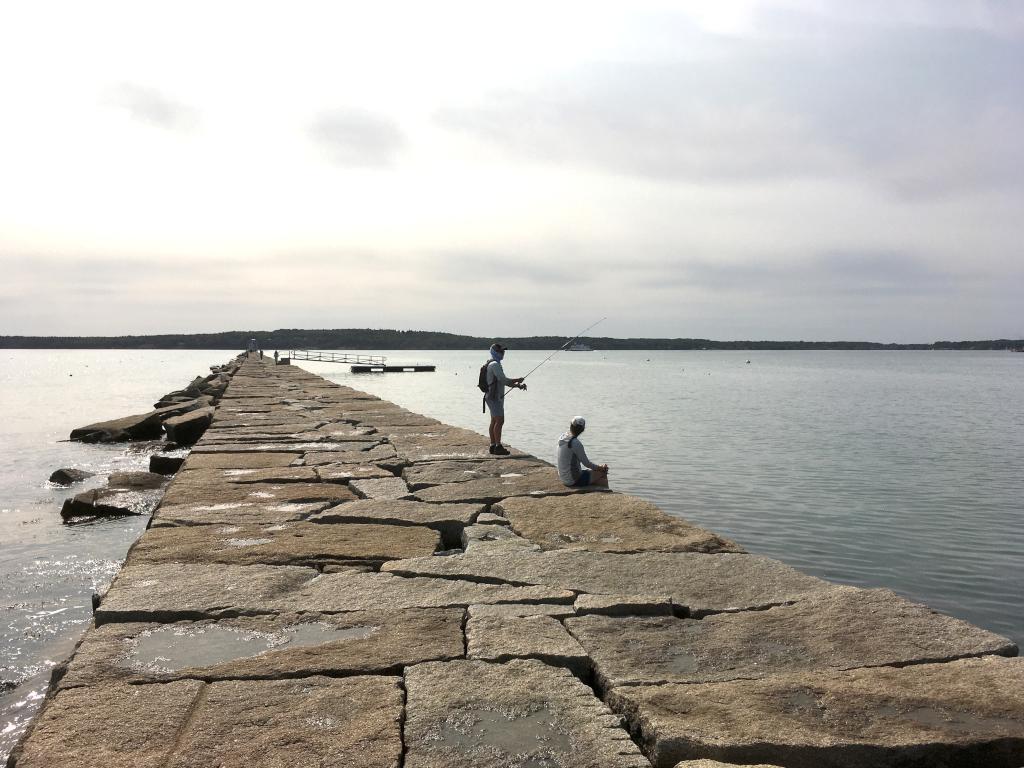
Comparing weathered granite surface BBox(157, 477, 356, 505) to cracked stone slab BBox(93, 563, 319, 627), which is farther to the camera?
weathered granite surface BBox(157, 477, 356, 505)

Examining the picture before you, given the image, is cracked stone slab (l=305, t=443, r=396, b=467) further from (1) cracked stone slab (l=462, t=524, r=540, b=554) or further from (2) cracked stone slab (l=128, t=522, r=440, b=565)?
(1) cracked stone slab (l=462, t=524, r=540, b=554)

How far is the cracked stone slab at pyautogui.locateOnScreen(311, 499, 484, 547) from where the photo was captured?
4.62 meters

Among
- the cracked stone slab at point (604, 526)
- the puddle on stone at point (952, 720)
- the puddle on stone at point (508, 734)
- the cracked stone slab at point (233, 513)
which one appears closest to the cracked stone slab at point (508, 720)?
the puddle on stone at point (508, 734)

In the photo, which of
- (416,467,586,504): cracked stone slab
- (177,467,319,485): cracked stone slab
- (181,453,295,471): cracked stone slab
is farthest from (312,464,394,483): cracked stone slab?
(416,467,586,504): cracked stone slab

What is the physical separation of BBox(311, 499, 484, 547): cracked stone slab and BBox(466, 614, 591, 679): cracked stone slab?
5.11ft

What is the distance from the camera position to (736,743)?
2131 millimetres

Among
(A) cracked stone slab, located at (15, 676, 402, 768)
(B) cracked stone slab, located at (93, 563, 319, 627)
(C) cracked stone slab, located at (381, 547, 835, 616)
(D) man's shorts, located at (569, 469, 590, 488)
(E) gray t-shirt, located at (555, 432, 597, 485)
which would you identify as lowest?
(A) cracked stone slab, located at (15, 676, 402, 768)

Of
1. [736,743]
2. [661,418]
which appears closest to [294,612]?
[736,743]

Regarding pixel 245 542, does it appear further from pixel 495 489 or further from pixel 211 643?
pixel 495 489

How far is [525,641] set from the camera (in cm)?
A: 279

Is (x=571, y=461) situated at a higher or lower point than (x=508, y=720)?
higher

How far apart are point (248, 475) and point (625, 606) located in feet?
12.8

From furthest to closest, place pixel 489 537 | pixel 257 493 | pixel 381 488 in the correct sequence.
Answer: pixel 381 488 < pixel 257 493 < pixel 489 537

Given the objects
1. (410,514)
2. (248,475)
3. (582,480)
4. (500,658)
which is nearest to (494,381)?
(582,480)
